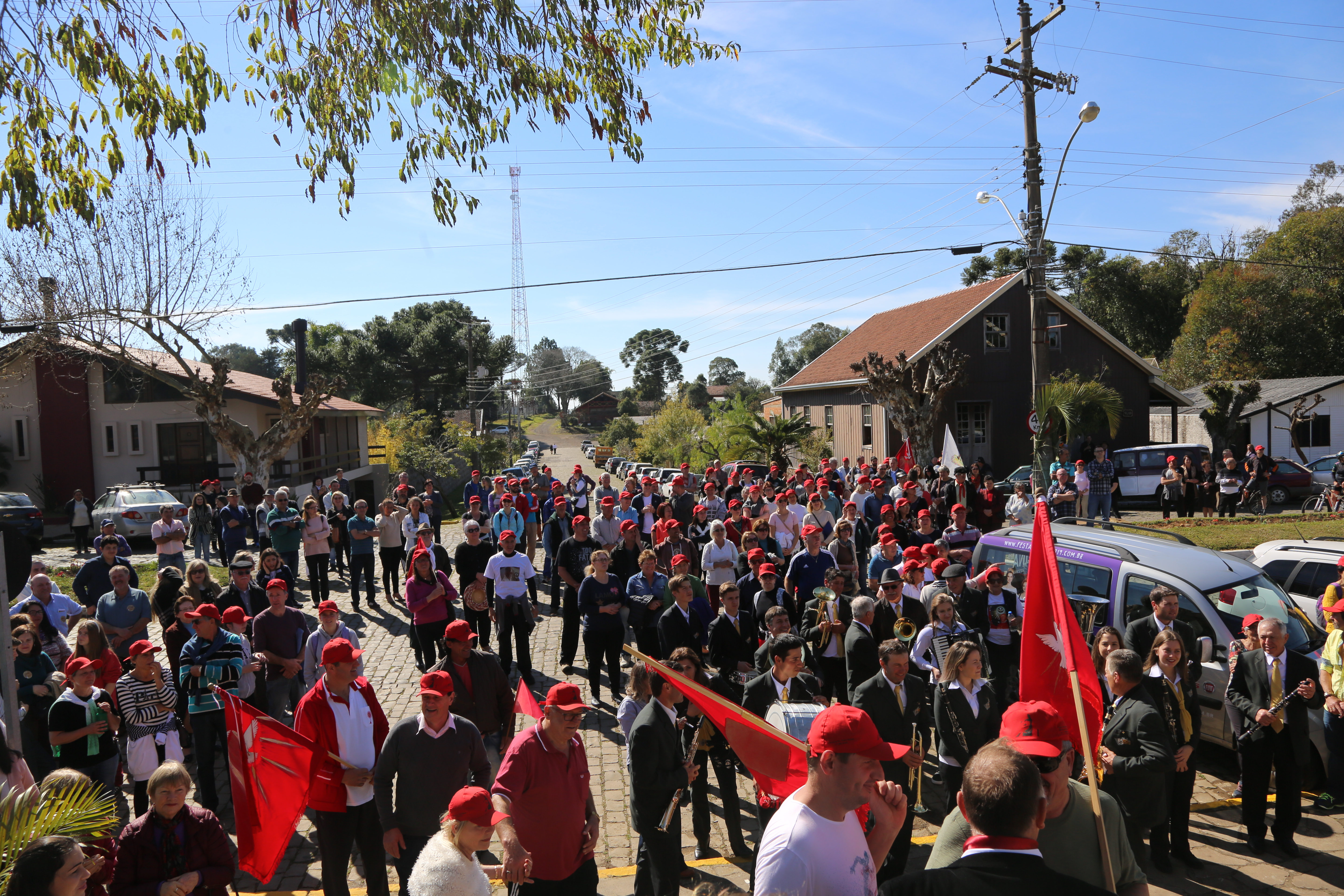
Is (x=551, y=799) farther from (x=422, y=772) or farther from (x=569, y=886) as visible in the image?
(x=422, y=772)

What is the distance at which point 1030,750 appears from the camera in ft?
11.4

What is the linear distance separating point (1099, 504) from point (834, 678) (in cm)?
1327

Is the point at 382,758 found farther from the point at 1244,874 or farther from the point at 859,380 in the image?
the point at 859,380

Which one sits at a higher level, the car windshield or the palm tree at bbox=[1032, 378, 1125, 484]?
the palm tree at bbox=[1032, 378, 1125, 484]

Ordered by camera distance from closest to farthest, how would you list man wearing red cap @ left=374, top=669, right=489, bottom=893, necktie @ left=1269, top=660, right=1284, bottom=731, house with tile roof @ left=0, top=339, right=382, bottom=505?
man wearing red cap @ left=374, top=669, right=489, bottom=893 → necktie @ left=1269, top=660, right=1284, bottom=731 → house with tile roof @ left=0, top=339, right=382, bottom=505

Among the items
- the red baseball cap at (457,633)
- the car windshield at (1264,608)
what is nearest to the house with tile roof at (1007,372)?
the car windshield at (1264,608)

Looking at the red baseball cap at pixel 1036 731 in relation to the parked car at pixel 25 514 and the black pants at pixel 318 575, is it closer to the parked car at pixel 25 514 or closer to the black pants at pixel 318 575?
the black pants at pixel 318 575

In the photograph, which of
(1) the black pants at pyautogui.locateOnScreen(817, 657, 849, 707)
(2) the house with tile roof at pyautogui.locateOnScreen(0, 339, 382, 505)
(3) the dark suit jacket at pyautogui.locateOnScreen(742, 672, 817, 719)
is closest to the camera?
(3) the dark suit jacket at pyautogui.locateOnScreen(742, 672, 817, 719)

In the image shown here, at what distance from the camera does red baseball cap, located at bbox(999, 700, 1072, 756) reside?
349cm

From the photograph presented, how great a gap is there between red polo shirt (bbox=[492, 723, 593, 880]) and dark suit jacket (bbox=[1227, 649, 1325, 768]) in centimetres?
483


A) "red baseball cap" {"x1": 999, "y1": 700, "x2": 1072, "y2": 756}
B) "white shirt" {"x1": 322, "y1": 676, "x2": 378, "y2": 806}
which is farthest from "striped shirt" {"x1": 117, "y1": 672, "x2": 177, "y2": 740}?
"red baseball cap" {"x1": 999, "y1": 700, "x2": 1072, "y2": 756}

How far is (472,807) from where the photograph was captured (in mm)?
3885

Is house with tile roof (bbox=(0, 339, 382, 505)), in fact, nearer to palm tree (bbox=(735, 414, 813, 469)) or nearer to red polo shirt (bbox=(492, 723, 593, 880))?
palm tree (bbox=(735, 414, 813, 469))

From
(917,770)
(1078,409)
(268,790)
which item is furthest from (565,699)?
(1078,409)
